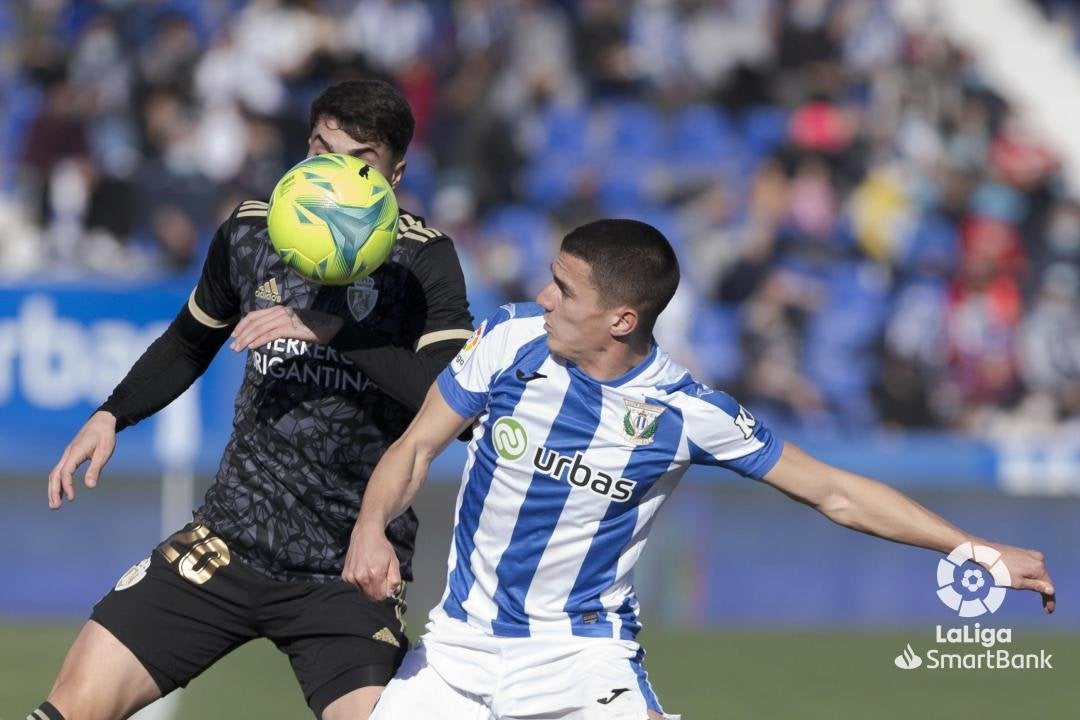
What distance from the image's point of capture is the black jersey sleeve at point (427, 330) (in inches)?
194

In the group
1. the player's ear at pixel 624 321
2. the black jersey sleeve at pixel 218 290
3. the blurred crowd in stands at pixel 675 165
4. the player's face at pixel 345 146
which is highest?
the blurred crowd in stands at pixel 675 165

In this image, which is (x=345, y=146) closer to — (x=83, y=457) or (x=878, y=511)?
(x=83, y=457)

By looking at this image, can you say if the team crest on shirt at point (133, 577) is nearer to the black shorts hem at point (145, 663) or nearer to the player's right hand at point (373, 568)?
the black shorts hem at point (145, 663)

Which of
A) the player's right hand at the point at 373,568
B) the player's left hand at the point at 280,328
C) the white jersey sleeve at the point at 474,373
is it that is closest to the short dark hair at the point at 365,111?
the player's left hand at the point at 280,328

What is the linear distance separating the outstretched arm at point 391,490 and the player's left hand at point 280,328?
0.37 m

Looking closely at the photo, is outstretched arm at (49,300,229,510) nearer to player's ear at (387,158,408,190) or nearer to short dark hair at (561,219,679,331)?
player's ear at (387,158,408,190)

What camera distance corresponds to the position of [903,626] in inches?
376

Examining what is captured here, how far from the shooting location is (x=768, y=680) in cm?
823

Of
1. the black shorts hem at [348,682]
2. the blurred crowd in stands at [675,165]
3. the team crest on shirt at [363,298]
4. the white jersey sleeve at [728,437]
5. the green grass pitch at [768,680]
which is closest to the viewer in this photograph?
the white jersey sleeve at [728,437]

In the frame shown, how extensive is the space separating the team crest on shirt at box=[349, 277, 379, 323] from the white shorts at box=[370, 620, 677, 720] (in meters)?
1.11

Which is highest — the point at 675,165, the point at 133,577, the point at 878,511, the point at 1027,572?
the point at 675,165

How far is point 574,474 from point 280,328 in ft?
3.18

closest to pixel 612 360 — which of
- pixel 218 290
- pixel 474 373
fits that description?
pixel 474 373

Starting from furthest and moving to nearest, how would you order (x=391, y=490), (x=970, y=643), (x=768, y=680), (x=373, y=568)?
(x=970, y=643), (x=768, y=680), (x=391, y=490), (x=373, y=568)
